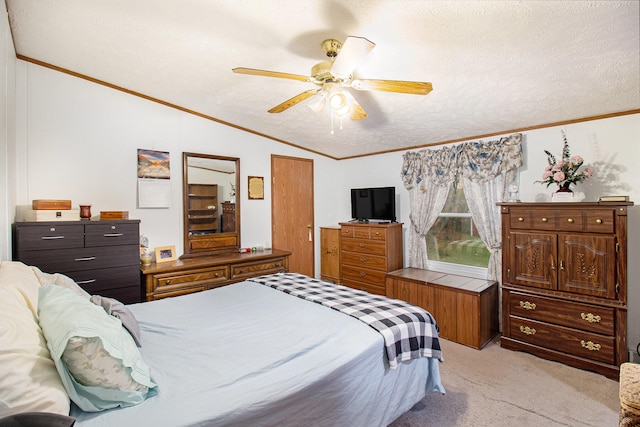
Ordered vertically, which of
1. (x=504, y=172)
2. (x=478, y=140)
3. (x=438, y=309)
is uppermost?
(x=478, y=140)

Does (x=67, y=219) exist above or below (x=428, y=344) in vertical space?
above

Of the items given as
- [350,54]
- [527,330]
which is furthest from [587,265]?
[350,54]

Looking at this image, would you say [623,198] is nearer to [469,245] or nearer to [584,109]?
[584,109]

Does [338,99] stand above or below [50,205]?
above

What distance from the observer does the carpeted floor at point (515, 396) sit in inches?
81.7

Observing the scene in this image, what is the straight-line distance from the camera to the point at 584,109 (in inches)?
107

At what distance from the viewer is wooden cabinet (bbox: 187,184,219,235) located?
3655 millimetres

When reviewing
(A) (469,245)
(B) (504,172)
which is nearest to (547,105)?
(B) (504,172)

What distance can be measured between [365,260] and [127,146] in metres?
3.18

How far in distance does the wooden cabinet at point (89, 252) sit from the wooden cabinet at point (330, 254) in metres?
2.72

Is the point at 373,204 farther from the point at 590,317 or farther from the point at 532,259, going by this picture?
the point at 590,317

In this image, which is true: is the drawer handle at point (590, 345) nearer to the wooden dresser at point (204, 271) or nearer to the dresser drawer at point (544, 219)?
the dresser drawer at point (544, 219)

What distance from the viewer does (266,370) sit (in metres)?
1.41

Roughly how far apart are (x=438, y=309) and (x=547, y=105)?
223cm
